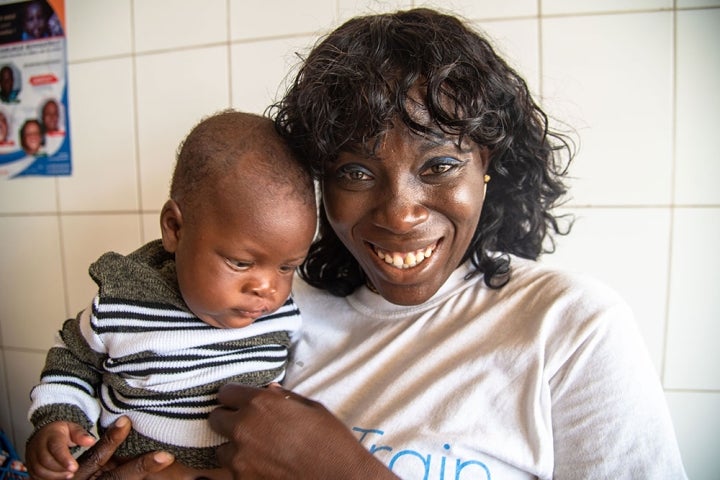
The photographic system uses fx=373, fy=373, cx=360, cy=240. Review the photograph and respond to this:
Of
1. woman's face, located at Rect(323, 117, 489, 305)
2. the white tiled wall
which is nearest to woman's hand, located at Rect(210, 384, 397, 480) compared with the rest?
woman's face, located at Rect(323, 117, 489, 305)

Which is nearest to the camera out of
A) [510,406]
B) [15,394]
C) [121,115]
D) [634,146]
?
[510,406]

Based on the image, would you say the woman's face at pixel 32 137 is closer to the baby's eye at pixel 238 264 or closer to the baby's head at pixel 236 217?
the baby's head at pixel 236 217

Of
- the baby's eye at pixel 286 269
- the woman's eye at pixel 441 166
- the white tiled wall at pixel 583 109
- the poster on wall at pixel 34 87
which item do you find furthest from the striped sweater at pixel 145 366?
the poster on wall at pixel 34 87

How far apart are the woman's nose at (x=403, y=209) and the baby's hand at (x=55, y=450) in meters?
0.60

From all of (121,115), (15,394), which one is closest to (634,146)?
(121,115)

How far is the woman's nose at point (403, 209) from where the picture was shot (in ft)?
1.93

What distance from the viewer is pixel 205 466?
0.67 meters

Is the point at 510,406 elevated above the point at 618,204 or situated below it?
below

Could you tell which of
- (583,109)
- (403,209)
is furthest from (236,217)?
(583,109)

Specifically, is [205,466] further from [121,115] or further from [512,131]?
[121,115]

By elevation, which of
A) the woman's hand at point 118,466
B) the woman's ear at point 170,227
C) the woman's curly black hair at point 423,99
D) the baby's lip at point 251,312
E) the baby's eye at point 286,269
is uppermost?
the woman's curly black hair at point 423,99

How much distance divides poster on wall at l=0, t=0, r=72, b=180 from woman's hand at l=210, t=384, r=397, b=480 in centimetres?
117

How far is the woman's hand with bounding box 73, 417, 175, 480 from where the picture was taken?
0.61 metres

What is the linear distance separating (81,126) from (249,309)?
3.51 ft
